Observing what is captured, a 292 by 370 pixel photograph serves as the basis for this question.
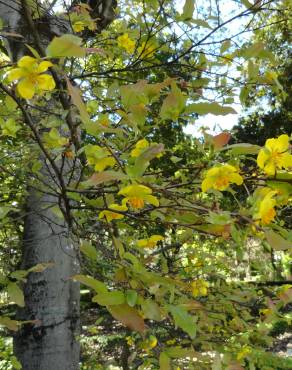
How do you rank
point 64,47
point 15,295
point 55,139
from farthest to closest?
point 55,139 < point 15,295 < point 64,47

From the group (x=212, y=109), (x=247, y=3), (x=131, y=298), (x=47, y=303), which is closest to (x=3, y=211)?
(x=131, y=298)

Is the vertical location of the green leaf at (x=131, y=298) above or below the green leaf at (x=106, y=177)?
below

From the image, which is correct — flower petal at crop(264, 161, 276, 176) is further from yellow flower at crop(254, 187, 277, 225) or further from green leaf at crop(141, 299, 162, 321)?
green leaf at crop(141, 299, 162, 321)

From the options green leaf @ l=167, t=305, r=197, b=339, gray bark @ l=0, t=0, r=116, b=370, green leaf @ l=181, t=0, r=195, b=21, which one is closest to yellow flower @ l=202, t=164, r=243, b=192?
green leaf @ l=167, t=305, r=197, b=339

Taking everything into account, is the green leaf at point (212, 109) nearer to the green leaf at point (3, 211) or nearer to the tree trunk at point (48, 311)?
the green leaf at point (3, 211)

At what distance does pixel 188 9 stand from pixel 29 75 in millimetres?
607

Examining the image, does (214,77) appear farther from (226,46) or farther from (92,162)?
(92,162)

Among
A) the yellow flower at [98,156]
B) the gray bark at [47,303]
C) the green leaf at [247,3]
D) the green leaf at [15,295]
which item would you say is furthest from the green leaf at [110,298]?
the gray bark at [47,303]

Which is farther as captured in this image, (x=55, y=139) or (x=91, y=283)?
(x=55, y=139)

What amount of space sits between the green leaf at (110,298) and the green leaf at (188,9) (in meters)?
0.80

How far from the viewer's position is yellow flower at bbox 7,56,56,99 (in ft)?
2.15

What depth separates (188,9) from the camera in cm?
113

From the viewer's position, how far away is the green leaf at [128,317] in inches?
24.5

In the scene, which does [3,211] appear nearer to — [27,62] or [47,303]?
[27,62]
